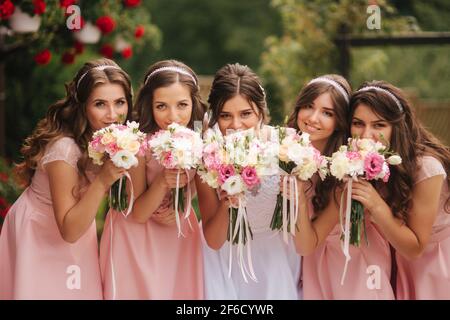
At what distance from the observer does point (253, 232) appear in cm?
436

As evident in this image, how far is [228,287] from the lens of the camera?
4223mm

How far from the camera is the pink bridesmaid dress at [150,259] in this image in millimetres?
4176

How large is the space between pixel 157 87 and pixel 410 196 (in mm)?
1699

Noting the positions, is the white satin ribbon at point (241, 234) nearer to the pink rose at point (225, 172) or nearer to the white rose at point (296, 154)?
the pink rose at point (225, 172)

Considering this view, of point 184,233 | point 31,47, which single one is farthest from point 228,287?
point 31,47

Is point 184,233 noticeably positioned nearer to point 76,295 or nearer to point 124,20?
point 76,295

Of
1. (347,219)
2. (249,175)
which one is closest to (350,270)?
(347,219)

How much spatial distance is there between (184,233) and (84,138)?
2.87ft

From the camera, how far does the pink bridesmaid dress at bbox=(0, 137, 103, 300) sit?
4.07 meters

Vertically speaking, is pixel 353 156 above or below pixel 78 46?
below

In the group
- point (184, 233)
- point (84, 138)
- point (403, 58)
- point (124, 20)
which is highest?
point (403, 58)

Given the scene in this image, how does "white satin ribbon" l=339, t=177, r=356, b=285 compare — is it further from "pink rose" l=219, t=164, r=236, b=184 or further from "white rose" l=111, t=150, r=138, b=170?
"white rose" l=111, t=150, r=138, b=170

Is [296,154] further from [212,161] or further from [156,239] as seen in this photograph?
[156,239]

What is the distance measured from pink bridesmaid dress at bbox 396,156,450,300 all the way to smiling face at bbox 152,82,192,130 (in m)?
1.49
